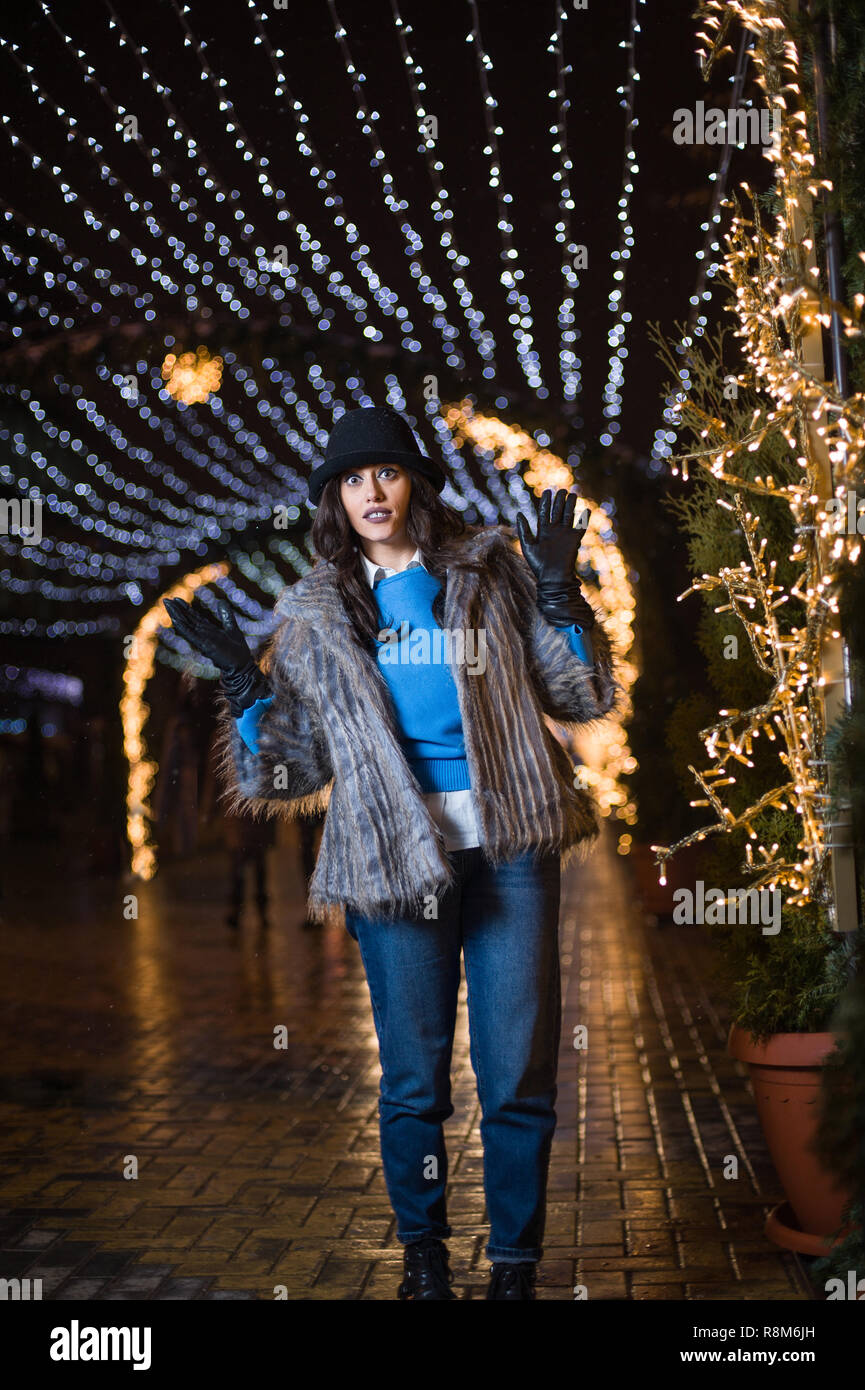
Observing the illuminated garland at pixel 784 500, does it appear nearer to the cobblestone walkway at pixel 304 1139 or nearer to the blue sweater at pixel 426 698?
the blue sweater at pixel 426 698

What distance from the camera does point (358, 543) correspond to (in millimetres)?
3330

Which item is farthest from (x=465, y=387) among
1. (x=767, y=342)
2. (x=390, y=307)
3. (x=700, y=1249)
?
(x=700, y=1249)

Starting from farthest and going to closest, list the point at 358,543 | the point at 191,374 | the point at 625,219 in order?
1. the point at 191,374
2. the point at 625,219
3. the point at 358,543

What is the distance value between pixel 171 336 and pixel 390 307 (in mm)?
1067

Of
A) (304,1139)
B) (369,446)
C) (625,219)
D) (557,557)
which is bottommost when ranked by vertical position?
(304,1139)

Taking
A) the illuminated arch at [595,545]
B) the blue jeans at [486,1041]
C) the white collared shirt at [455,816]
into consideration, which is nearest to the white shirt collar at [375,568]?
the white collared shirt at [455,816]

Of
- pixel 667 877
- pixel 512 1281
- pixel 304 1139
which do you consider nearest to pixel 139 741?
pixel 667 877

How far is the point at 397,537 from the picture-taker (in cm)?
327

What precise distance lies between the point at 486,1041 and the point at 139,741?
37.5 feet

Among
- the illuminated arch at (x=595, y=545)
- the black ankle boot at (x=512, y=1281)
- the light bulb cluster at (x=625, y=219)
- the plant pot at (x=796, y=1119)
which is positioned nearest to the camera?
the black ankle boot at (x=512, y=1281)

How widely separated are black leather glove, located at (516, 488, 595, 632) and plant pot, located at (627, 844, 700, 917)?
6282 millimetres

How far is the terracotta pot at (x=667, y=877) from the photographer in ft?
30.7

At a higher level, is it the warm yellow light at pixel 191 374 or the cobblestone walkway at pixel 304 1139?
the warm yellow light at pixel 191 374

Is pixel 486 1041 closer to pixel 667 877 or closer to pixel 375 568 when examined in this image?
pixel 375 568
